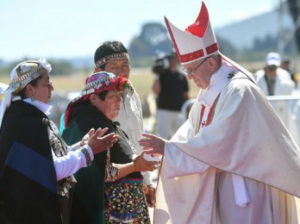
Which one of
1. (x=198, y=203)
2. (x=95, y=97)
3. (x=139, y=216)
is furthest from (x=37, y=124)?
(x=198, y=203)

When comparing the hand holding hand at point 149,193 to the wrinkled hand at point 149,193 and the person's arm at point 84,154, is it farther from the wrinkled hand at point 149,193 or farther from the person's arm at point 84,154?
the person's arm at point 84,154

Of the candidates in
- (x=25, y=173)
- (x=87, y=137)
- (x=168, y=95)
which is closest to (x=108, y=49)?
(x=87, y=137)

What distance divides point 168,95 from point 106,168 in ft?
22.6

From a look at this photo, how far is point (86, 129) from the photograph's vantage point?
12.8 ft

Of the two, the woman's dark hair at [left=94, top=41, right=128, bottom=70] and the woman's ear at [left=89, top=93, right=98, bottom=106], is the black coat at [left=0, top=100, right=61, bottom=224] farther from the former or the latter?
the woman's dark hair at [left=94, top=41, right=128, bottom=70]

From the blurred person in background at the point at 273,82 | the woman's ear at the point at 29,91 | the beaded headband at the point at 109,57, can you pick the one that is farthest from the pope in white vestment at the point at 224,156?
the blurred person in background at the point at 273,82

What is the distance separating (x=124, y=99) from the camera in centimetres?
473

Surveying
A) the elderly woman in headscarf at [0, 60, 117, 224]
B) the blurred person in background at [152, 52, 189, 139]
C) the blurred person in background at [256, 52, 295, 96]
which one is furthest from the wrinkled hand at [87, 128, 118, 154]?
the blurred person in background at [152, 52, 189, 139]

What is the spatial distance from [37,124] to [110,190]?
0.79 meters

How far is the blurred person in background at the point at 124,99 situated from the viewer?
4.70m

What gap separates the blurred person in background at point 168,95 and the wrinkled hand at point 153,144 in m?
6.65

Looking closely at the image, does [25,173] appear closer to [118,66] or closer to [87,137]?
[87,137]

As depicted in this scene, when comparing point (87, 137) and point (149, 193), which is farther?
point (149, 193)

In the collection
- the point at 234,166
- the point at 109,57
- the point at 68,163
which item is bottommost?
the point at 234,166
